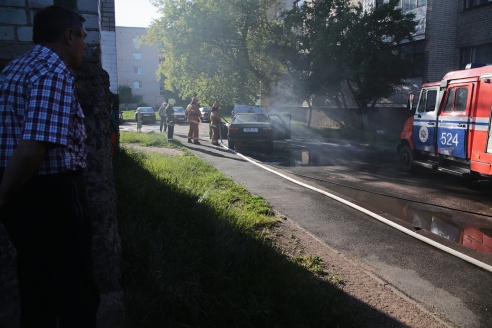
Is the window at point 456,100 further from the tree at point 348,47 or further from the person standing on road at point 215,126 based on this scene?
the person standing on road at point 215,126

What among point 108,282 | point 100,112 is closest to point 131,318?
point 108,282

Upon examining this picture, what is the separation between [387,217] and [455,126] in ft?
13.2

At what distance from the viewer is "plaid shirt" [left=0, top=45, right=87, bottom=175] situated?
175cm

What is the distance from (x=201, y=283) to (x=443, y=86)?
8.64 meters

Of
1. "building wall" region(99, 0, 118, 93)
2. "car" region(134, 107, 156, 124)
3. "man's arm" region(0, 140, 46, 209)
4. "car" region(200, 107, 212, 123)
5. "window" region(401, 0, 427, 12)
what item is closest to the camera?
"man's arm" region(0, 140, 46, 209)

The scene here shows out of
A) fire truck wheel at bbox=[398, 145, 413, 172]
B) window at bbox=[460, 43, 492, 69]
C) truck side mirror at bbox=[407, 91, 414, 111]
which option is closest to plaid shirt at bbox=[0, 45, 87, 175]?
truck side mirror at bbox=[407, 91, 414, 111]

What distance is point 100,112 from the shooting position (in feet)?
9.93

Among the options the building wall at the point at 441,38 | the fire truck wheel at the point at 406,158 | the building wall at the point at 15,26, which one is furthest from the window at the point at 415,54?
the building wall at the point at 15,26

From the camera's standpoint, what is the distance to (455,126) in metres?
8.62

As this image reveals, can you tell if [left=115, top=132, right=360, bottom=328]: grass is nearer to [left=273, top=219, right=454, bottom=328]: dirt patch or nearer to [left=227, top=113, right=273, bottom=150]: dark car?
[left=273, top=219, right=454, bottom=328]: dirt patch

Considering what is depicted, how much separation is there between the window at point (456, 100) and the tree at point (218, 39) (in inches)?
635

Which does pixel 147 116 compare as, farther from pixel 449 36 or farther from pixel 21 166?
pixel 21 166

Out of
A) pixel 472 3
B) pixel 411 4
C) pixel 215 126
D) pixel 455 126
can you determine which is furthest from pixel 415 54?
pixel 455 126

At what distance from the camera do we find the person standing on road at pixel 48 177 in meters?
1.75
